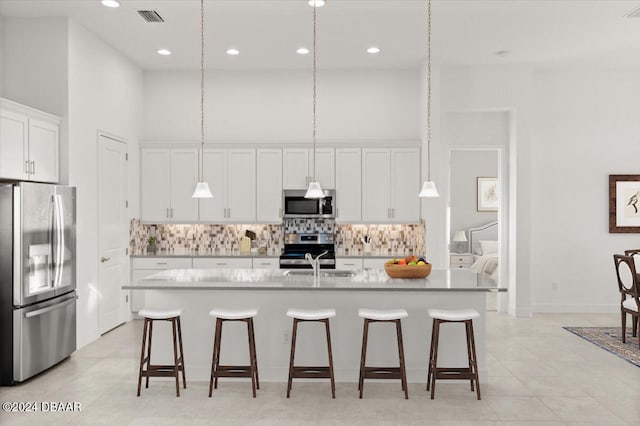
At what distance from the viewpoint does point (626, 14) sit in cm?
538

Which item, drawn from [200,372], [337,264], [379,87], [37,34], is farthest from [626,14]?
[37,34]

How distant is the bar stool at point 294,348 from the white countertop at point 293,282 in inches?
7.7

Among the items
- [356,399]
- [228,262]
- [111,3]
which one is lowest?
[356,399]

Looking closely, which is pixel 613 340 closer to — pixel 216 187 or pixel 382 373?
pixel 382 373

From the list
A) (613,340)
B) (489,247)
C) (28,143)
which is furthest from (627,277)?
(28,143)

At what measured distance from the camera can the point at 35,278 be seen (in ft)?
15.1

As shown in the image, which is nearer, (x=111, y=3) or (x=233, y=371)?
(x=233, y=371)

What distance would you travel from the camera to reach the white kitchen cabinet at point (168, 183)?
7.36 meters

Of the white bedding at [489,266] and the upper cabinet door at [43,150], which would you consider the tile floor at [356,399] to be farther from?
the white bedding at [489,266]

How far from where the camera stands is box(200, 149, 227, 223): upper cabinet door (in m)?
7.35

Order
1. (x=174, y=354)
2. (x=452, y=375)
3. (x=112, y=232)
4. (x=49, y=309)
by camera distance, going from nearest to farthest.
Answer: (x=452, y=375)
(x=174, y=354)
(x=49, y=309)
(x=112, y=232)

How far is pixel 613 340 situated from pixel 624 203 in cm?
247

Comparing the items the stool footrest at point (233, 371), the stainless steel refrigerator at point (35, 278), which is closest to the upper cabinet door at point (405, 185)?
the stool footrest at point (233, 371)

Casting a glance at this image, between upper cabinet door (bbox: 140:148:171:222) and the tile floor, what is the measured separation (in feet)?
7.98
